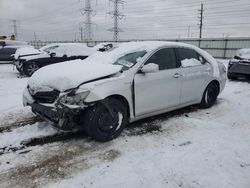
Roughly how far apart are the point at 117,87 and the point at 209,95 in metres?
2.99

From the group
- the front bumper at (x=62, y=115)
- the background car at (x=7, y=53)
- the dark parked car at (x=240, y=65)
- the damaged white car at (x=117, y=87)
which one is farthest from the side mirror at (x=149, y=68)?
the background car at (x=7, y=53)

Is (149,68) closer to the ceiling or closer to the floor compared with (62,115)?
closer to the ceiling

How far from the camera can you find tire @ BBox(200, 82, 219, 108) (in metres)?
5.77

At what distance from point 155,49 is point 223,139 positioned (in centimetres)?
201

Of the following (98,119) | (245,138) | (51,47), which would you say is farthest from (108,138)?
(51,47)

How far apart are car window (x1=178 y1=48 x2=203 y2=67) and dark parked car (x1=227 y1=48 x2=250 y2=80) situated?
4.54 m

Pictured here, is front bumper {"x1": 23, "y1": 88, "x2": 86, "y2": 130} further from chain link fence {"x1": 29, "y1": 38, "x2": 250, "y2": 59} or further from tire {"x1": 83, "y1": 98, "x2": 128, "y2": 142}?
chain link fence {"x1": 29, "y1": 38, "x2": 250, "y2": 59}

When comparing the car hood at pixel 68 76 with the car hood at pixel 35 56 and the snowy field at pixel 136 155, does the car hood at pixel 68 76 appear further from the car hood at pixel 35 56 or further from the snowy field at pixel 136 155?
the car hood at pixel 35 56

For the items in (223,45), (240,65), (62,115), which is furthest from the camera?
(223,45)

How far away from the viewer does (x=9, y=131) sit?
4312 mm

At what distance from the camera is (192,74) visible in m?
5.20

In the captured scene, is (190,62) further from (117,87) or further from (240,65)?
(240,65)

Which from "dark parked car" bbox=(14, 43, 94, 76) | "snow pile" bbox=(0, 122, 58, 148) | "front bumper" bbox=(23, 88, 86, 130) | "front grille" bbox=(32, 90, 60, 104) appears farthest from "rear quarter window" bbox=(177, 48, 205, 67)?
"dark parked car" bbox=(14, 43, 94, 76)

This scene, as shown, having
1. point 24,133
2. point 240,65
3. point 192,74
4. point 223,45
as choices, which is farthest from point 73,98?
point 223,45
